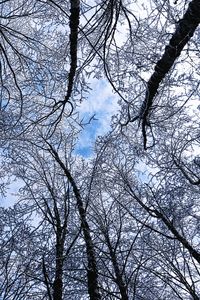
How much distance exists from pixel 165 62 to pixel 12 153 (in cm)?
572

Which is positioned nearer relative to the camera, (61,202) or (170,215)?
(170,215)

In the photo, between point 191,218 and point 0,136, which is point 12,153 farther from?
point 191,218

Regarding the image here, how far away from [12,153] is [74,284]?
3411mm

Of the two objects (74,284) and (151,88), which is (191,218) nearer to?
(74,284)

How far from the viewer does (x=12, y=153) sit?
27.9ft

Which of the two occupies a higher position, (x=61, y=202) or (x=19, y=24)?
(x=19, y=24)

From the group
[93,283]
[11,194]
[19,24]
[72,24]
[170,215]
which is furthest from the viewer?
[19,24]

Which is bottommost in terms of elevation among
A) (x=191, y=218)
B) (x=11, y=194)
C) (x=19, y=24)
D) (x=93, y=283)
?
(x=93, y=283)

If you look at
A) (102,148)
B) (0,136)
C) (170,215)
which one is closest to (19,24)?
(0,136)

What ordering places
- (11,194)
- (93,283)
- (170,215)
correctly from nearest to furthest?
(93,283)
(170,215)
(11,194)

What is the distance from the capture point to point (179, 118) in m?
7.96

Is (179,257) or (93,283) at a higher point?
(179,257)

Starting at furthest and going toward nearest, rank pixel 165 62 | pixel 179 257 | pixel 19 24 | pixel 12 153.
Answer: pixel 19 24 → pixel 12 153 → pixel 179 257 → pixel 165 62

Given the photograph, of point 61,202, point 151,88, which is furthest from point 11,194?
point 151,88
